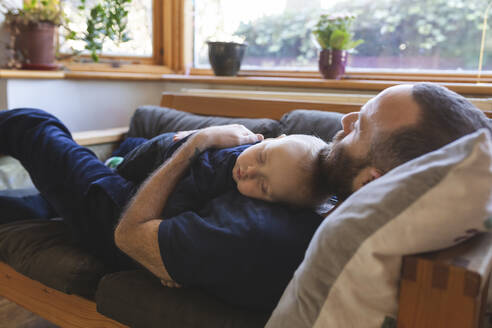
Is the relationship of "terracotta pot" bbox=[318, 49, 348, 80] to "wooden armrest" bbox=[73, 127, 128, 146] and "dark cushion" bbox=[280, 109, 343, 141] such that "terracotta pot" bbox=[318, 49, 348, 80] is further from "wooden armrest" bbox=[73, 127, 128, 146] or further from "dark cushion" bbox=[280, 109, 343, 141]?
"wooden armrest" bbox=[73, 127, 128, 146]

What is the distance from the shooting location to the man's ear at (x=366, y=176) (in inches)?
37.1

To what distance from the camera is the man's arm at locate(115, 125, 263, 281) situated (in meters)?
1.03

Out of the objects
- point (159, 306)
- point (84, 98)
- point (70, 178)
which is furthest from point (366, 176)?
point (84, 98)

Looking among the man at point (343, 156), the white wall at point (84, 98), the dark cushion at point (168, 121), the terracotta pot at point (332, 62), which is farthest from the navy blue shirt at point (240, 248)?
the white wall at point (84, 98)

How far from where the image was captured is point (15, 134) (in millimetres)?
1523

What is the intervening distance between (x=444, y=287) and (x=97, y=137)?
1732mm

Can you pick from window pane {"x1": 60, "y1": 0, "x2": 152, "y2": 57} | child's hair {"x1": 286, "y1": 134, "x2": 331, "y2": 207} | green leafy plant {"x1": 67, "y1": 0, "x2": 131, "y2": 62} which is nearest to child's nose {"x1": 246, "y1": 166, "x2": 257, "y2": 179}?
child's hair {"x1": 286, "y1": 134, "x2": 331, "y2": 207}

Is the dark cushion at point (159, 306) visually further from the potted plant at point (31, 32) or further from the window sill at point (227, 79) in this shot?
the potted plant at point (31, 32)

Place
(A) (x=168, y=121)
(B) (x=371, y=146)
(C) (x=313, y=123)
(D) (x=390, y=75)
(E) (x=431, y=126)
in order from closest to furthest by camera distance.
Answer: (E) (x=431, y=126)
(B) (x=371, y=146)
(C) (x=313, y=123)
(A) (x=168, y=121)
(D) (x=390, y=75)

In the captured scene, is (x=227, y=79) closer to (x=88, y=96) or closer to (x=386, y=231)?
(x=88, y=96)

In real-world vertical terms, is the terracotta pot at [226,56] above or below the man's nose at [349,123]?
above

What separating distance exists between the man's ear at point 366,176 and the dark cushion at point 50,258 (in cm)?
79

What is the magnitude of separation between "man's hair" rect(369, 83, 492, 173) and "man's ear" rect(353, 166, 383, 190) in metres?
0.02

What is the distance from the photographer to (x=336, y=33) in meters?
2.10
